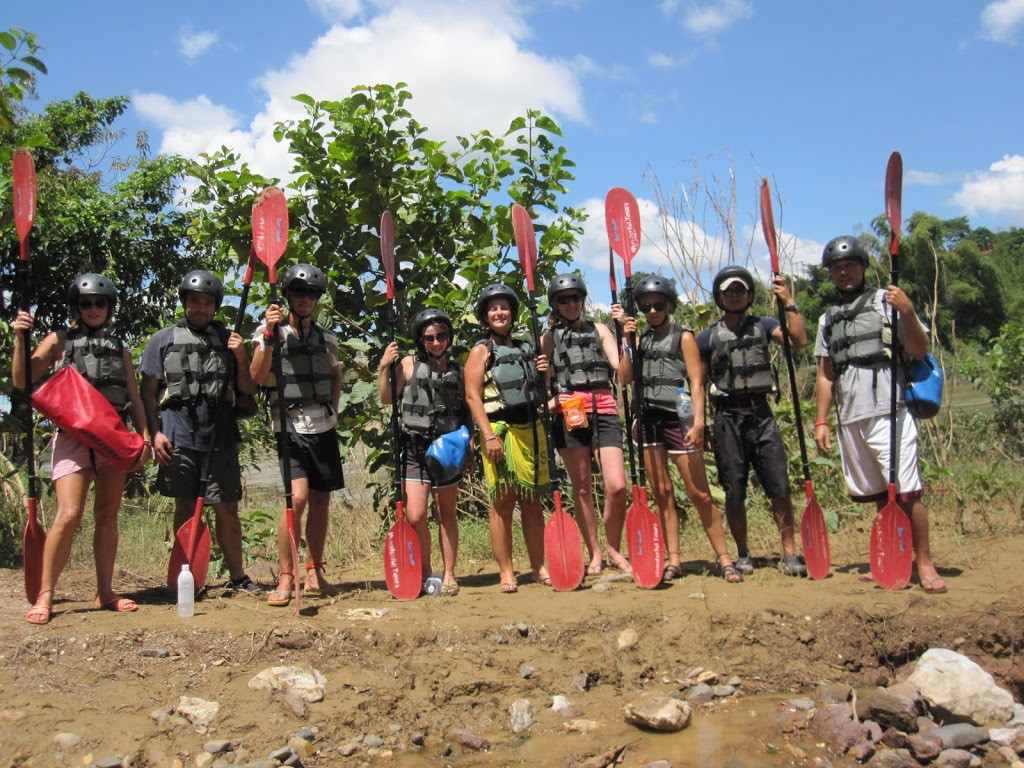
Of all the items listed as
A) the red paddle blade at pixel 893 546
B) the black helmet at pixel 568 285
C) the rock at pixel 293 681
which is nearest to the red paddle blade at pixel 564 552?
the black helmet at pixel 568 285

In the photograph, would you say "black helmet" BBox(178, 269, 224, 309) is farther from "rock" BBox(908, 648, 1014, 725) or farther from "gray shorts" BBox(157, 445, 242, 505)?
"rock" BBox(908, 648, 1014, 725)

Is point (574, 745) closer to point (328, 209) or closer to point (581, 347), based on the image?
point (581, 347)

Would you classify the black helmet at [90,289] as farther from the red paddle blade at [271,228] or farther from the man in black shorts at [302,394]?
the red paddle blade at [271,228]

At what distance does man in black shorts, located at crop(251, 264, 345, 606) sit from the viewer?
4.88 m

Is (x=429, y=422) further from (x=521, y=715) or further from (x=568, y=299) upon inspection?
(x=521, y=715)

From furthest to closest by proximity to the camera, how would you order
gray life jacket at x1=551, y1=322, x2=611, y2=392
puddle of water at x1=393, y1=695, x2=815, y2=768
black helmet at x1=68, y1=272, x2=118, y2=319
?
gray life jacket at x1=551, y1=322, x2=611, y2=392 < black helmet at x1=68, y1=272, x2=118, y2=319 < puddle of water at x1=393, y1=695, x2=815, y2=768

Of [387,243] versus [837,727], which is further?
[387,243]

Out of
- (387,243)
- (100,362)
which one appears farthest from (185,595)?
(387,243)

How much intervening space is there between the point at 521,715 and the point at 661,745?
631mm

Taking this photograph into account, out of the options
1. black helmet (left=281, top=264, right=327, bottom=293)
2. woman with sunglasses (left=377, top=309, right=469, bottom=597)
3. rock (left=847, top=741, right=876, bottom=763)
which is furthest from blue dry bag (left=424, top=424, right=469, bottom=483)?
rock (left=847, top=741, right=876, bottom=763)

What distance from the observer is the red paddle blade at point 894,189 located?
501 cm

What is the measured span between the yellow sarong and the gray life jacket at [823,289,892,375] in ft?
5.86

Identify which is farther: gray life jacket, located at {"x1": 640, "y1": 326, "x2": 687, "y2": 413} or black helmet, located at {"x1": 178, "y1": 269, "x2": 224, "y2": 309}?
gray life jacket, located at {"x1": 640, "y1": 326, "x2": 687, "y2": 413}

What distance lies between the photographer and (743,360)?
5.07 m
